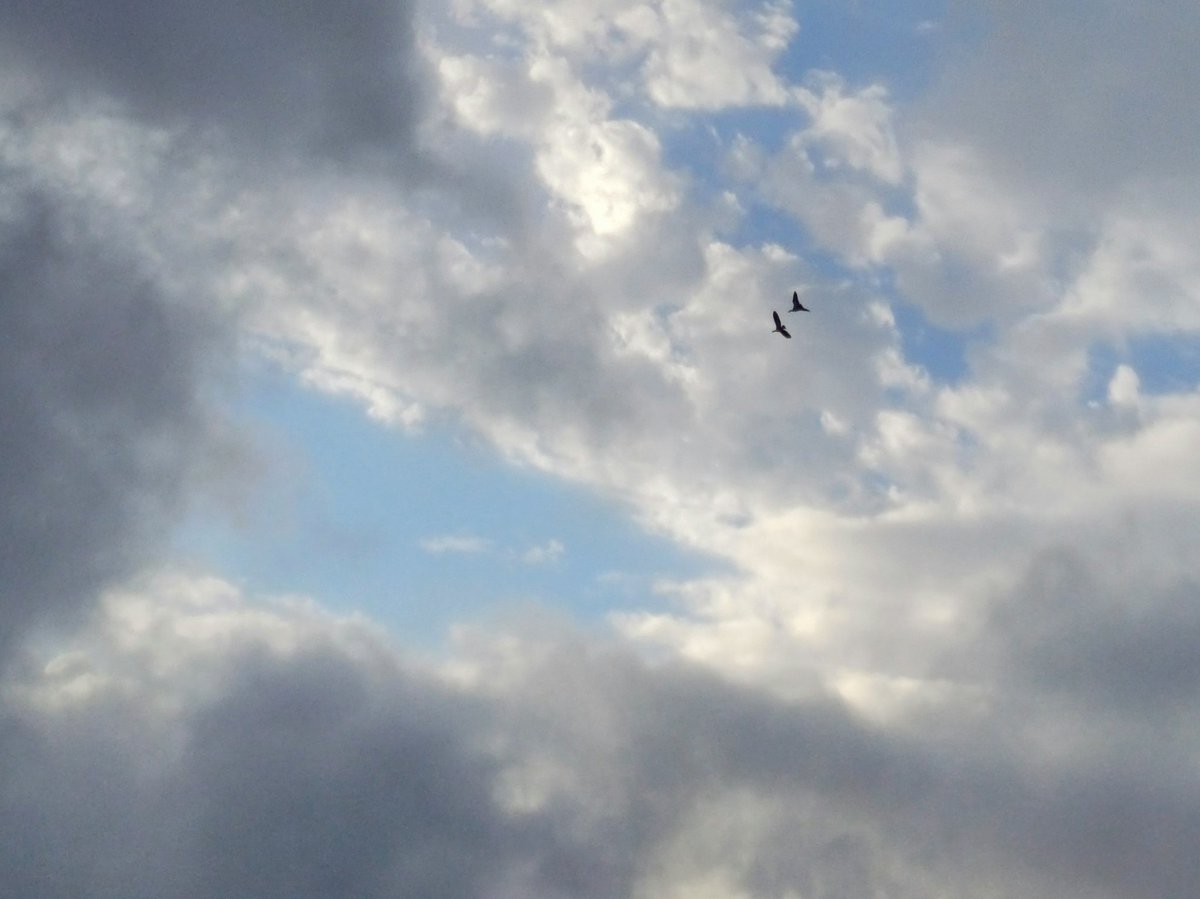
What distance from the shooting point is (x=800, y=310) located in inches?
7096
